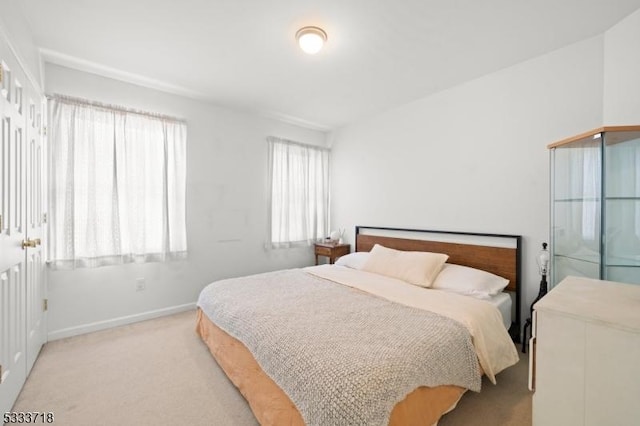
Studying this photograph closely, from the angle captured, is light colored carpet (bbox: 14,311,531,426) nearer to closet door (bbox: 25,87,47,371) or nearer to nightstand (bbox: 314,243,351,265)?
closet door (bbox: 25,87,47,371)

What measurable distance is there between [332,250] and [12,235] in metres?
3.23

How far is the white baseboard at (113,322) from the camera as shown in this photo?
2.65 meters

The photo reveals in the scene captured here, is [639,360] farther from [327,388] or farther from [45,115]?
[45,115]

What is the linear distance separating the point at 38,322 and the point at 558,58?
4990 millimetres

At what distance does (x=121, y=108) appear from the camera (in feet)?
9.45

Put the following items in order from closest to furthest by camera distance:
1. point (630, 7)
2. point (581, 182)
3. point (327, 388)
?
point (327, 388)
point (630, 7)
point (581, 182)

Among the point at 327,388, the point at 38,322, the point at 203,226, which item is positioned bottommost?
the point at 38,322

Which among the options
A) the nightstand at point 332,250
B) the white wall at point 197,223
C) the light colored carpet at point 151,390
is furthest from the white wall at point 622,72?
the white wall at point 197,223

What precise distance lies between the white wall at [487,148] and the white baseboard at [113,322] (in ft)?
8.96

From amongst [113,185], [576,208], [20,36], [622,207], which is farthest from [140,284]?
[622,207]

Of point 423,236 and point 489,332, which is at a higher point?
point 423,236

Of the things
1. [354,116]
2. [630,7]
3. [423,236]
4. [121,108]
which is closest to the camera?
[630,7]

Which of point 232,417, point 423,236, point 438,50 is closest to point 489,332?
point 423,236

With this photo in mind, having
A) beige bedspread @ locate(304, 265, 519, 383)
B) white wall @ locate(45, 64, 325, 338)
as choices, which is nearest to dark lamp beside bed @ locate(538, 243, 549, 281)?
beige bedspread @ locate(304, 265, 519, 383)
